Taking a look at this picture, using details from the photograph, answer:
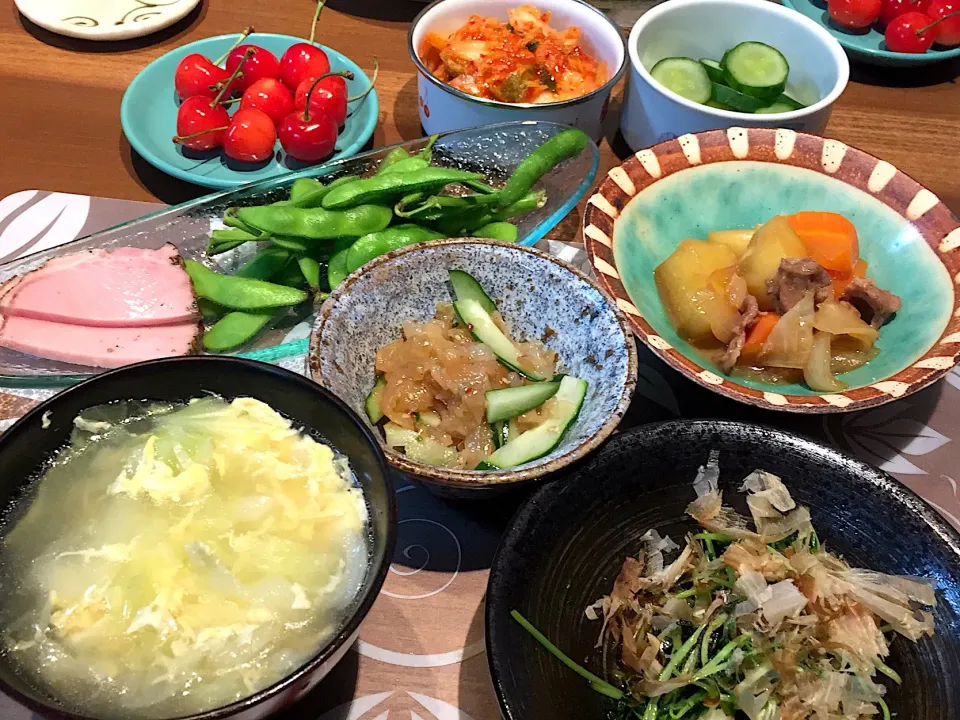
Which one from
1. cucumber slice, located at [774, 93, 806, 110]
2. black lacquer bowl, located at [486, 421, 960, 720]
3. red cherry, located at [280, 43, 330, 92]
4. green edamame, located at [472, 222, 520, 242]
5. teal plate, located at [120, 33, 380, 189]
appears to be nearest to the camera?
black lacquer bowl, located at [486, 421, 960, 720]

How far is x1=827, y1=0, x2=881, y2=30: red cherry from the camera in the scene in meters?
2.77

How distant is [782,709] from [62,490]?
120 centimetres

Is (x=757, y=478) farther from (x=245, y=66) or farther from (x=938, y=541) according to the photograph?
(x=245, y=66)

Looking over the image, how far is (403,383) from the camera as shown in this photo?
1568 millimetres

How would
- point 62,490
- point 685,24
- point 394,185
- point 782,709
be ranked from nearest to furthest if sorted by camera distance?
point 62,490 < point 782,709 < point 394,185 < point 685,24

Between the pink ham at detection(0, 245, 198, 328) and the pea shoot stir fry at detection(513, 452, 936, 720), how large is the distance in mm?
1111

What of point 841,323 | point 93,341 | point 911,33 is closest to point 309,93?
point 93,341

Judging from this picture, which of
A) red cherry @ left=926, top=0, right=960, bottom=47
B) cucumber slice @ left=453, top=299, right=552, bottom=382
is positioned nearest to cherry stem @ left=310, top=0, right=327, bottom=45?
cucumber slice @ left=453, top=299, right=552, bottom=382

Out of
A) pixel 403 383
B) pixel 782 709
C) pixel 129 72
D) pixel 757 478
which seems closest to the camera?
pixel 782 709

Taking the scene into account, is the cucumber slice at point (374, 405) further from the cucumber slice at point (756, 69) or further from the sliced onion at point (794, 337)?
the cucumber slice at point (756, 69)

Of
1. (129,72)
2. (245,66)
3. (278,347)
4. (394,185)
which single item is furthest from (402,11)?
(278,347)

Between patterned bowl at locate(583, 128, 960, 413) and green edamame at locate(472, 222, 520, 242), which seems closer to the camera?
patterned bowl at locate(583, 128, 960, 413)

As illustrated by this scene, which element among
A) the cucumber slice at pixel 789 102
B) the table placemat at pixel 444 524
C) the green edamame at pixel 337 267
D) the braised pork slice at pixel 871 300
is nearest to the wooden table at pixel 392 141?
the table placemat at pixel 444 524

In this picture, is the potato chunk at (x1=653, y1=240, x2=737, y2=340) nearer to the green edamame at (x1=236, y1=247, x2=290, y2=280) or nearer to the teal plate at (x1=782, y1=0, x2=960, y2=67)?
the green edamame at (x1=236, y1=247, x2=290, y2=280)
